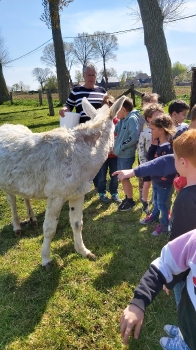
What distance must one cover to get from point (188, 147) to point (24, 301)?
213 centimetres

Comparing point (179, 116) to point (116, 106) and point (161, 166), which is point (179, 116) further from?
point (161, 166)

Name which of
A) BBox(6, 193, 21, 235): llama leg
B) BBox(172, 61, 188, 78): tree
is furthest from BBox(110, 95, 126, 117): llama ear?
BBox(172, 61, 188, 78): tree

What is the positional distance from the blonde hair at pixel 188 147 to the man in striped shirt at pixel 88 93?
2925 millimetres

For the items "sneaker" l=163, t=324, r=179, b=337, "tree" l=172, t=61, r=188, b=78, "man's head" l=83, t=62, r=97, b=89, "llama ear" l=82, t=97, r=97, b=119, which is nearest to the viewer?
"sneaker" l=163, t=324, r=179, b=337

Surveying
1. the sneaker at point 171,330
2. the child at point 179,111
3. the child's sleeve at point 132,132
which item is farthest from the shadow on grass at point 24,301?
the child at point 179,111

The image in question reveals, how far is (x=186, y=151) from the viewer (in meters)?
1.54

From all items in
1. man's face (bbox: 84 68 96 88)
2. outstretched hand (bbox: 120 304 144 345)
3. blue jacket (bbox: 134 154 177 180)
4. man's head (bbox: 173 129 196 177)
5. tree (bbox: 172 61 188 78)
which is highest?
tree (bbox: 172 61 188 78)

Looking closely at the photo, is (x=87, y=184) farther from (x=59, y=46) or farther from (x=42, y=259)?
(x=59, y=46)

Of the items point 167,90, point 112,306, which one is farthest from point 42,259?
point 167,90

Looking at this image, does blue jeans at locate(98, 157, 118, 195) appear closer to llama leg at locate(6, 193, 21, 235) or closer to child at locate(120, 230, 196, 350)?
llama leg at locate(6, 193, 21, 235)

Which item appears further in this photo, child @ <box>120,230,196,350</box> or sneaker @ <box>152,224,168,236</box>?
sneaker @ <box>152,224,168,236</box>

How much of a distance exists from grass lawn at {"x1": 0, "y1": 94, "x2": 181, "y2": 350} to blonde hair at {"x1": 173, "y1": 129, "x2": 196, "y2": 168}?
5.06 feet

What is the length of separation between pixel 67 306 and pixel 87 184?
3.85 ft

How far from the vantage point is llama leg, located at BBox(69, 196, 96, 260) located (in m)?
3.22
